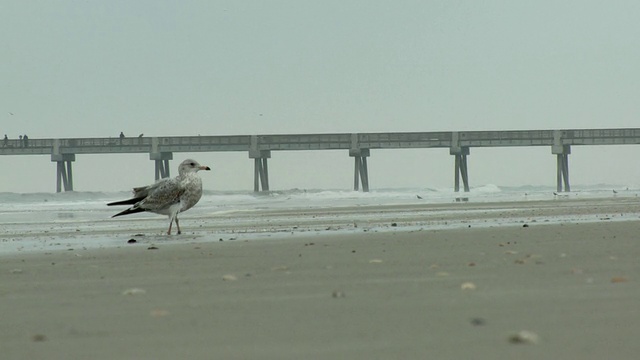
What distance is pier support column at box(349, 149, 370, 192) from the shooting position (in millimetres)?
49031

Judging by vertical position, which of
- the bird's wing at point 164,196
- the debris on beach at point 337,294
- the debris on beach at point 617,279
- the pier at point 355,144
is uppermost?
the pier at point 355,144

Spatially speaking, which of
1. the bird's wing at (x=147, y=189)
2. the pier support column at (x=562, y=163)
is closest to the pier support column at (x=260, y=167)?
the pier support column at (x=562, y=163)

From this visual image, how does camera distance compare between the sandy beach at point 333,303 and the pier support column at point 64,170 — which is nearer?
the sandy beach at point 333,303

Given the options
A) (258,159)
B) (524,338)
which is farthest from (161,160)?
(524,338)

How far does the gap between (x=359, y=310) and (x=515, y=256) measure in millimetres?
2398

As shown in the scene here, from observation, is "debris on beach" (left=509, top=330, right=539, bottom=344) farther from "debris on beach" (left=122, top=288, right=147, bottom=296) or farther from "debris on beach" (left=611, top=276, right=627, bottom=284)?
"debris on beach" (left=122, top=288, right=147, bottom=296)

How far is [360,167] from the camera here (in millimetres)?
49438

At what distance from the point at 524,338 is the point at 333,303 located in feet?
3.54

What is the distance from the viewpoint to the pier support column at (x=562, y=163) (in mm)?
49656

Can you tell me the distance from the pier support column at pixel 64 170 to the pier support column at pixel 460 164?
20282 millimetres

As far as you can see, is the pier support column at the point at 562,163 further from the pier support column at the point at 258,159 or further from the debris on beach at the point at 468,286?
the debris on beach at the point at 468,286

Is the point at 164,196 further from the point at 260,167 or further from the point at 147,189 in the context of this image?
the point at 260,167

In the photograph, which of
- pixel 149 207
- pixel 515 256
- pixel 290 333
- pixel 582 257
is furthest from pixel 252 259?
pixel 149 207

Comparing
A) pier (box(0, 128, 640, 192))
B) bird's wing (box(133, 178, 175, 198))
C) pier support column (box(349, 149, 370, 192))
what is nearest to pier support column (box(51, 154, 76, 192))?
pier (box(0, 128, 640, 192))
